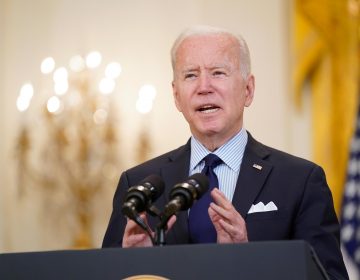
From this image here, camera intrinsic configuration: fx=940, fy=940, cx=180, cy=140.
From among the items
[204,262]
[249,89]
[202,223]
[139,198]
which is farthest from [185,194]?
[249,89]

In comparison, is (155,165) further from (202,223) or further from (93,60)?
(93,60)

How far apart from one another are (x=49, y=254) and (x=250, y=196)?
2.74 ft

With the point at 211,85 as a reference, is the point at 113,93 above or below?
below

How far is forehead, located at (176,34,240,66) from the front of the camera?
320 cm

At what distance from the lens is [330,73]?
21.1 ft

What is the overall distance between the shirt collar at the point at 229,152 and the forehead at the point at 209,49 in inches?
10.6

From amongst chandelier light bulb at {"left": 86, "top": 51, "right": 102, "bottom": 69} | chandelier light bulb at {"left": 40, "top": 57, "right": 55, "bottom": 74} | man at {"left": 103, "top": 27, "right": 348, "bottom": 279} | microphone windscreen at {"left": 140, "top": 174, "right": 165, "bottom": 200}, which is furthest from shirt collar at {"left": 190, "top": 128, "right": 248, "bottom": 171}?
chandelier light bulb at {"left": 40, "top": 57, "right": 55, "bottom": 74}

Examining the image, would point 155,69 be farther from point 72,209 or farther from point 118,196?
point 118,196

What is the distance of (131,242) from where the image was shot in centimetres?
273

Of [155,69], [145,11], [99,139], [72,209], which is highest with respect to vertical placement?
[145,11]

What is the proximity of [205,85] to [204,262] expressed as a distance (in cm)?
93

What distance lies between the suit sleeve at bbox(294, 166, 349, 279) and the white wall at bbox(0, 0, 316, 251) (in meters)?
3.61

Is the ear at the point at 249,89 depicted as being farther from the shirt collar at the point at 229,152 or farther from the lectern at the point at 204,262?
the lectern at the point at 204,262

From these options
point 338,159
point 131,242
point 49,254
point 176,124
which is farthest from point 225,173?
point 176,124
